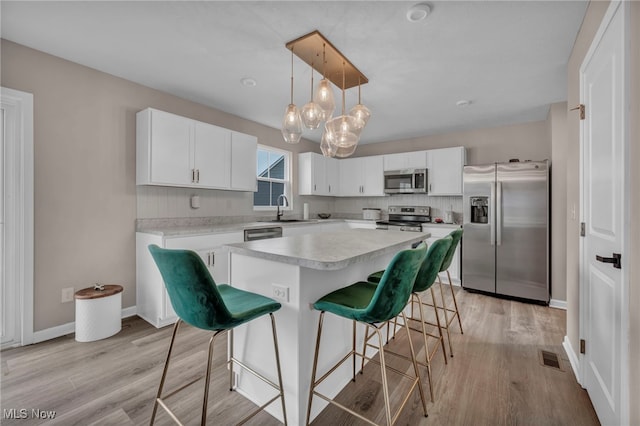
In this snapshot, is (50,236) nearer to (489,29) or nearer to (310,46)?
(310,46)

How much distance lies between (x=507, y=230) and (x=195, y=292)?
3.92 metres

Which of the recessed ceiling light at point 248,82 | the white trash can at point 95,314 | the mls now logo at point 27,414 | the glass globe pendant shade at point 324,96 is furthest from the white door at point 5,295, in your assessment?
the glass globe pendant shade at point 324,96

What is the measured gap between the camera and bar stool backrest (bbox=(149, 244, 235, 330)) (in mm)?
1152

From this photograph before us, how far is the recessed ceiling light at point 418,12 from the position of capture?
5.96 feet

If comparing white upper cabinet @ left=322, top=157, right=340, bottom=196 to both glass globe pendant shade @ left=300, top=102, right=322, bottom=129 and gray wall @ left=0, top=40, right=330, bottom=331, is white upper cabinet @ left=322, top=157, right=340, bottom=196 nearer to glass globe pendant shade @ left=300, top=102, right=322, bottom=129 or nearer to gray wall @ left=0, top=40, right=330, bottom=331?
gray wall @ left=0, top=40, right=330, bottom=331

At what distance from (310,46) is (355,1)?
548mm

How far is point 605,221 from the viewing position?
1465 millimetres

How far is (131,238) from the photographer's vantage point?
9.90 ft

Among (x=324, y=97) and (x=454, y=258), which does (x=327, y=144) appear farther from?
(x=454, y=258)

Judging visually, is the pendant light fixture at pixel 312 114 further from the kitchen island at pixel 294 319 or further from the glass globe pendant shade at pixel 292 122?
the kitchen island at pixel 294 319

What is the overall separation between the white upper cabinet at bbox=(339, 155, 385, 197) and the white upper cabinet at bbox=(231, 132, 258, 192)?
2.33 meters

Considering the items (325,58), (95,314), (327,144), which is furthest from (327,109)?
(95,314)

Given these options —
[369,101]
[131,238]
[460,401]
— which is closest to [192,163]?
[131,238]

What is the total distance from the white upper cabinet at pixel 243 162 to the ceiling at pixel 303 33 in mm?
571
